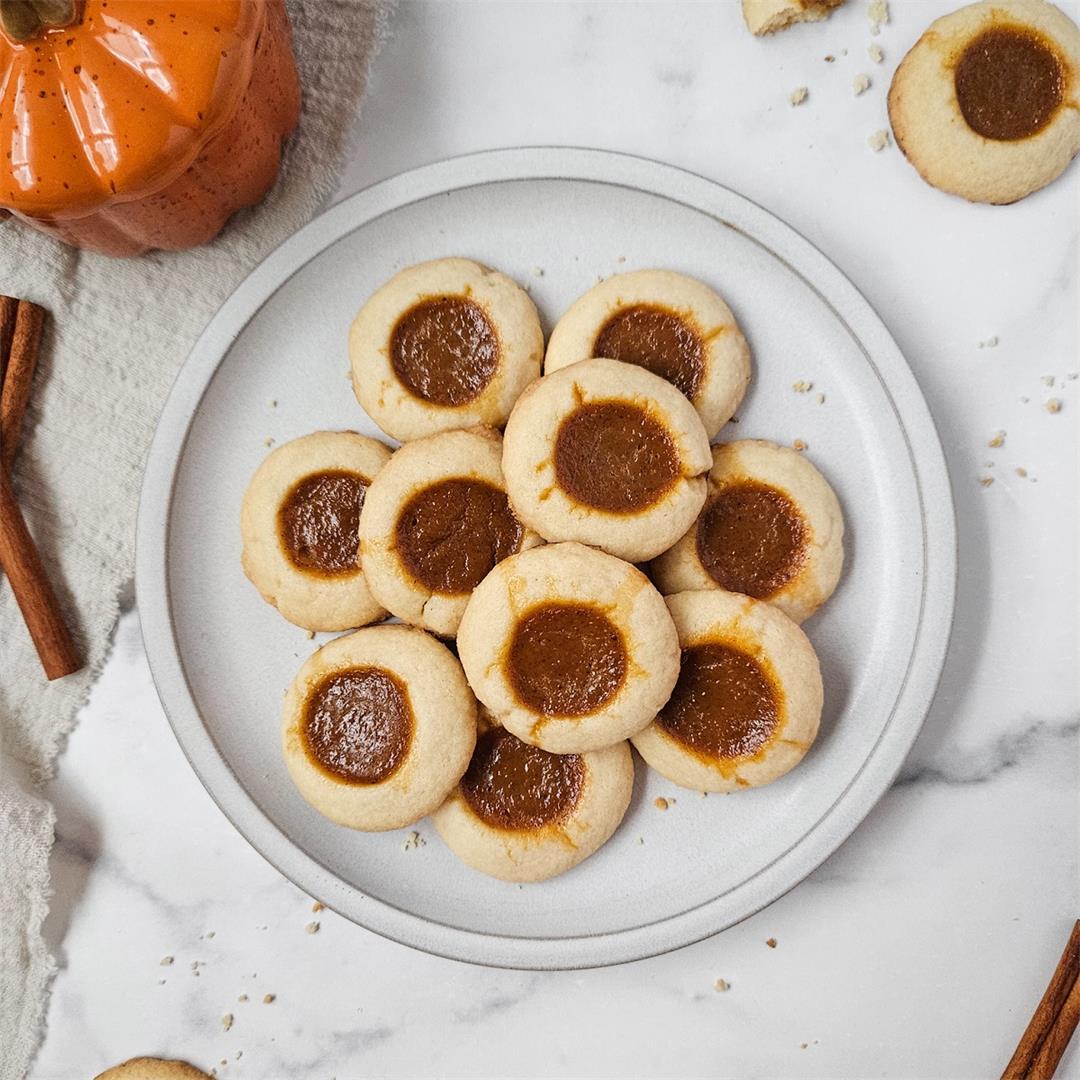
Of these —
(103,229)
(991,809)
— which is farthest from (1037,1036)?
(103,229)

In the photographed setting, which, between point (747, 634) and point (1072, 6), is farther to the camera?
point (1072, 6)

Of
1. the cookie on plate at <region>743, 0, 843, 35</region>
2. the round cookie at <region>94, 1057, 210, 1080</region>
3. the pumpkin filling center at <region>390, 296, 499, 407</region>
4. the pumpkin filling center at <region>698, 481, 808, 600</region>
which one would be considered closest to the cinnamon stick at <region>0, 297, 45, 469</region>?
the pumpkin filling center at <region>390, 296, 499, 407</region>

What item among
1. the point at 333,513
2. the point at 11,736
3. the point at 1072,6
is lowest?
the point at 11,736

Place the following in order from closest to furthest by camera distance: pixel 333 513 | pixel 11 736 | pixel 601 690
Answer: pixel 601 690 → pixel 333 513 → pixel 11 736

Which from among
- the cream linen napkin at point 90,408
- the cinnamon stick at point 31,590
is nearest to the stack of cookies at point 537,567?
the cream linen napkin at point 90,408

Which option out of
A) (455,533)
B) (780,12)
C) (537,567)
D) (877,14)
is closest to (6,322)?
(455,533)

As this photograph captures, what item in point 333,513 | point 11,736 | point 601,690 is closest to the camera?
point 601,690

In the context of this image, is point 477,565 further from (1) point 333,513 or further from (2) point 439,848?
(2) point 439,848

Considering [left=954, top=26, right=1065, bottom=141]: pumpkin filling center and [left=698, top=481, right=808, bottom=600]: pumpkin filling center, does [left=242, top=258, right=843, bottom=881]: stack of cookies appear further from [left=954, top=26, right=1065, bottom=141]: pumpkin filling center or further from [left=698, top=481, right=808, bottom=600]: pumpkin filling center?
[left=954, top=26, right=1065, bottom=141]: pumpkin filling center
